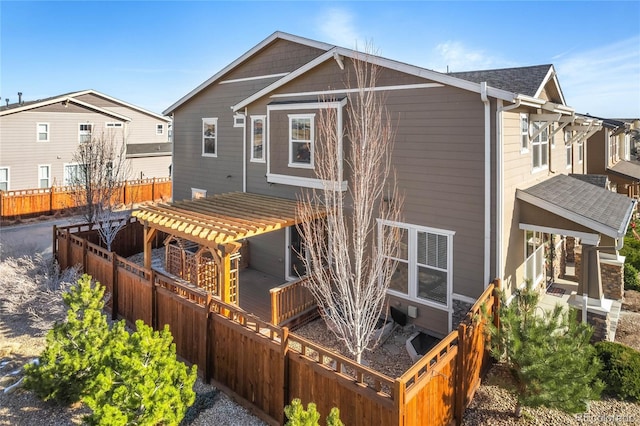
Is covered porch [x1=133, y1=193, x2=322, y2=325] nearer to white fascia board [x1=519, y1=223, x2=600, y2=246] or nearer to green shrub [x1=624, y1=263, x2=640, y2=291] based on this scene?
white fascia board [x1=519, y1=223, x2=600, y2=246]

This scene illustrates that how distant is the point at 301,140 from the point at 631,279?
12.0 metres

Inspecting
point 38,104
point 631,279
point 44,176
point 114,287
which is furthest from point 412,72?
point 44,176

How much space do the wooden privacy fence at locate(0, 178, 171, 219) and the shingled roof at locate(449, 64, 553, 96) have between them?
17.3 metres

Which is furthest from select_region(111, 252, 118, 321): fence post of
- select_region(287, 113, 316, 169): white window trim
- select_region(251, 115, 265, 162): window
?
select_region(251, 115, 265, 162): window

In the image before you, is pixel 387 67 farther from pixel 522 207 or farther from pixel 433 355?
pixel 433 355

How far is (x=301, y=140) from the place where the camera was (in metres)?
11.4

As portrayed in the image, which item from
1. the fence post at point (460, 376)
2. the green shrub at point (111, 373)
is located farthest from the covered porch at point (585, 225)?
the green shrub at point (111, 373)

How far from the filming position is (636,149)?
45.6 metres

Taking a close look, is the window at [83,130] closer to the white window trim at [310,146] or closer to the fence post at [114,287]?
the fence post at [114,287]

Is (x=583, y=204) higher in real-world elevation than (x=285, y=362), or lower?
higher

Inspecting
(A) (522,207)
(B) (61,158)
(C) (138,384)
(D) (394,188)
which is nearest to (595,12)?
(A) (522,207)

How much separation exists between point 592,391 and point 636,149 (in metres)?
51.5

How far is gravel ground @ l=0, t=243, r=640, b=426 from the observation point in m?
6.67

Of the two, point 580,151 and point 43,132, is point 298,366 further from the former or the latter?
point 43,132
